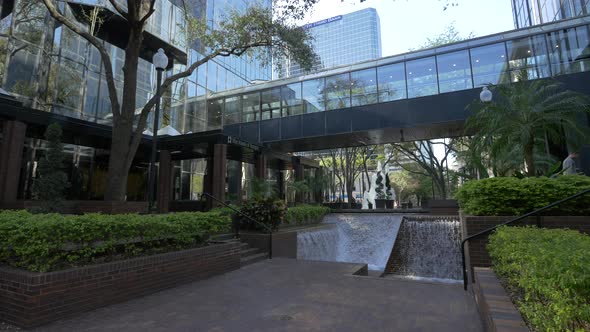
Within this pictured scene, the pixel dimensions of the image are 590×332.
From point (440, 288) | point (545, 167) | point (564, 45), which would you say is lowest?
point (440, 288)

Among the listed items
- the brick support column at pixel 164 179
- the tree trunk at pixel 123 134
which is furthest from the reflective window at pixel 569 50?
Result: the brick support column at pixel 164 179

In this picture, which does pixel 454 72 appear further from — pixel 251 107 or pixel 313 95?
pixel 251 107

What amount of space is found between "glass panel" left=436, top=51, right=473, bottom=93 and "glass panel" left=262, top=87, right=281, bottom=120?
10.1 m

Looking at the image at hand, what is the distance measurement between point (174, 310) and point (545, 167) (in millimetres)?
15341

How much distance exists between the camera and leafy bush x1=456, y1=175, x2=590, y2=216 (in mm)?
6535

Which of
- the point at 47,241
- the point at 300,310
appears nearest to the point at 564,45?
the point at 300,310

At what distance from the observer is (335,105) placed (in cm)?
2033

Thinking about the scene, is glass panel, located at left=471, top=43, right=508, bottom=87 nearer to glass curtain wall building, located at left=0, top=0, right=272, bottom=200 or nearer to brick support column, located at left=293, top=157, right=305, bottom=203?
glass curtain wall building, located at left=0, top=0, right=272, bottom=200

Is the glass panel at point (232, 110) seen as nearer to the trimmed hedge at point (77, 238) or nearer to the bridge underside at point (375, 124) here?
the bridge underside at point (375, 124)

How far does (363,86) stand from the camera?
19875 millimetres

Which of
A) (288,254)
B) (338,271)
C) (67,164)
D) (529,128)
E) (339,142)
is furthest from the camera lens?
(339,142)

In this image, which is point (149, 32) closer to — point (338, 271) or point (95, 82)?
point (95, 82)

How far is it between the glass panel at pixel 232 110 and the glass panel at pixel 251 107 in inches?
21.7

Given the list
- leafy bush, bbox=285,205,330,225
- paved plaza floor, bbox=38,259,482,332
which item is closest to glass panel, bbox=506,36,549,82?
leafy bush, bbox=285,205,330,225
